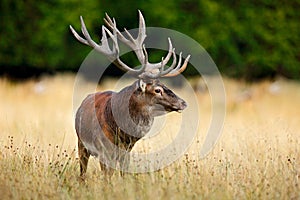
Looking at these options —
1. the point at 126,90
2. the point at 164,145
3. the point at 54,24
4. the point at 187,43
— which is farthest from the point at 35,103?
the point at 126,90

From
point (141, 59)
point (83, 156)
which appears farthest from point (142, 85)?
point (83, 156)

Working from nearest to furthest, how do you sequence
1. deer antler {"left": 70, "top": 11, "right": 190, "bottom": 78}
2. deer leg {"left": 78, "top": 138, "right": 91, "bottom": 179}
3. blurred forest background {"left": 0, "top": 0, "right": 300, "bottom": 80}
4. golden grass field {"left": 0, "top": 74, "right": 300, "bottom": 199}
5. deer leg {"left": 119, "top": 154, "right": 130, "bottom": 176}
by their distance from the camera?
1. golden grass field {"left": 0, "top": 74, "right": 300, "bottom": 199}
2. deer leg {"left": 119, "top": 154, "right": 130, "bottom": 176}
3. deer antler {"left": 70, "top": 11, "right": 190, "bottom": 78}
4. deer leg {"left": 78, "top": 138, "right": 91, "bottom": 179}
5. blurred forest background {"left": 0, "top": 0, "right": 300, "bottom": 80}

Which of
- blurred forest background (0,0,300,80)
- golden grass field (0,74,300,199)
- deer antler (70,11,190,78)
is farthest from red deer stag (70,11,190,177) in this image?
blurred forest background (0,0,300,80)

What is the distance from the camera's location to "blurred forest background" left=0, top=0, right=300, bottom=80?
17.2 m

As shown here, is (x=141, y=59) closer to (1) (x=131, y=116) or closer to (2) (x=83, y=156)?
(1) (x=131, y=116)

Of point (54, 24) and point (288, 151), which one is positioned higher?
point (54, 24)

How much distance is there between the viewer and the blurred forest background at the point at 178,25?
1725cm

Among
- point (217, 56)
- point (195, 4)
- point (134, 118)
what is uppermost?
point (195, 4)

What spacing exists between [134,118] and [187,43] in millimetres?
10316

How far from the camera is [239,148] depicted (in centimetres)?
806

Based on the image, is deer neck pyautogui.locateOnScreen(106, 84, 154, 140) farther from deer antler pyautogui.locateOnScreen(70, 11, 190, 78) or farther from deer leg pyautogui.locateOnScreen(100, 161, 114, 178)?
deer leg pyautogui.locateOnScreen(100, 161, 114, 178)

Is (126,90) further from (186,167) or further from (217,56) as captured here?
(217,56)

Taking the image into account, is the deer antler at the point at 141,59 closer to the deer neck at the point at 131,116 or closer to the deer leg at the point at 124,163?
the deer neck at the point at 131,116

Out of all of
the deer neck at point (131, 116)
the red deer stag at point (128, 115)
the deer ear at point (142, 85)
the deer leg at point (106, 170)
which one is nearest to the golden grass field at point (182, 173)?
the deer leg at point (106, 170)
